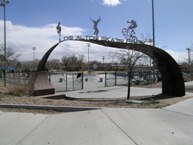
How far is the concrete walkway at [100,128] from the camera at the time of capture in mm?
5738

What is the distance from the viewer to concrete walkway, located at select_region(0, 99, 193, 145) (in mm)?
5738

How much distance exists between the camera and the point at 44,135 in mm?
6145

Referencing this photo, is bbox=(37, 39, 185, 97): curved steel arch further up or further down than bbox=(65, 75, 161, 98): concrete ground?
further up

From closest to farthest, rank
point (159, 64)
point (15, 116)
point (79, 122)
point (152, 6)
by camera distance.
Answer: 1. point (79, 122)
2. point (15, 116)
3. point (159, 64)
4. point (152, 6)

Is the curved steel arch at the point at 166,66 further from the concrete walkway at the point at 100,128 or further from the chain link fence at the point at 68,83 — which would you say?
the chain link fence at the point at 68,83

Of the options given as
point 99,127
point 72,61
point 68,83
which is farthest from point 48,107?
point 72,61

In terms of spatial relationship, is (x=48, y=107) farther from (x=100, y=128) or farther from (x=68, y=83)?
(x=68, y=83)

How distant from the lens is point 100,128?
6.69 metres

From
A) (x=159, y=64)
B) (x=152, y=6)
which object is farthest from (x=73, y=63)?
(x=159, y=64)

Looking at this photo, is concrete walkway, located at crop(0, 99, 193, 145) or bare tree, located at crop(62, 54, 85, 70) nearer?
concrete walkway, located at crop(0, 99, 193, 145)

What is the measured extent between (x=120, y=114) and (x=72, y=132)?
2462 mm

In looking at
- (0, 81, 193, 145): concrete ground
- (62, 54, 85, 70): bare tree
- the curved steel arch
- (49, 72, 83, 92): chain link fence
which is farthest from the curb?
(62, 54, 85, 70): bare tree

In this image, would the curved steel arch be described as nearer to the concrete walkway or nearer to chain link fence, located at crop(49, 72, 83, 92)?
the concrete walkway

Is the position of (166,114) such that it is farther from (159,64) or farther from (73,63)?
(73,63)
